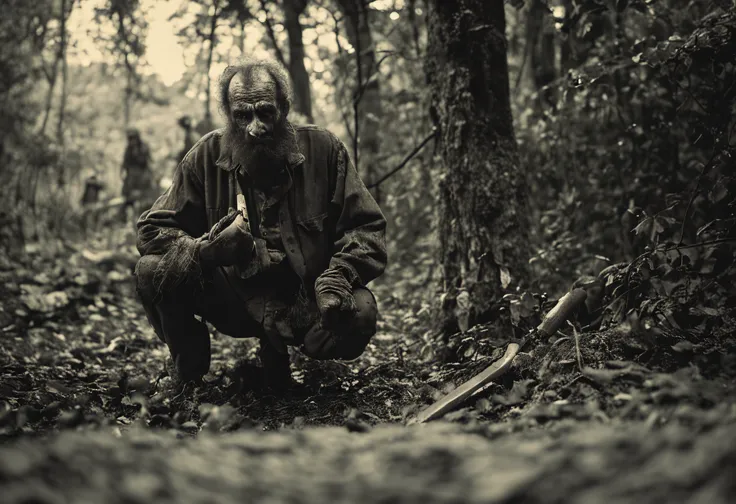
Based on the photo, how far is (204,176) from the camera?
153 inches

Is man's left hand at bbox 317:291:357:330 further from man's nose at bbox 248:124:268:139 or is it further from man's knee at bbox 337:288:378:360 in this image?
man's nose at bbox 248:124:268:139

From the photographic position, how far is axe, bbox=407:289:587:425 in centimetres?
304

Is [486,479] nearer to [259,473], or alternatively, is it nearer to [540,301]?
[259,473]

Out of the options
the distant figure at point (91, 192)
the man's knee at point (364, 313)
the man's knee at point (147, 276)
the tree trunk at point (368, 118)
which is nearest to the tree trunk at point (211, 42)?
the tree trunk at point (368, 118)

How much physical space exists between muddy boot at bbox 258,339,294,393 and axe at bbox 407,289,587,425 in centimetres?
111

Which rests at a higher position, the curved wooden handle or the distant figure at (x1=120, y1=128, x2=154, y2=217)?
the distant figure at (x1=120, y1=128, x2=154, y2=217)

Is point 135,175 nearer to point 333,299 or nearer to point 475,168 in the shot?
point 475,168

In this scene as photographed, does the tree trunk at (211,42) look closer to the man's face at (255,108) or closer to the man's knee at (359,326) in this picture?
the man's face at (255,108)

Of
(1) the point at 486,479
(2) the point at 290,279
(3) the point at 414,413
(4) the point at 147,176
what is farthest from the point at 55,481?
(4) the point at 147,176

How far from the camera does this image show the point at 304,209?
381 cm

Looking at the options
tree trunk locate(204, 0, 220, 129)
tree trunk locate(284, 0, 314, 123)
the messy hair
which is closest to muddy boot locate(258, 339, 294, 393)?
the messy hair

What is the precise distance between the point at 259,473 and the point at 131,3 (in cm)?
831

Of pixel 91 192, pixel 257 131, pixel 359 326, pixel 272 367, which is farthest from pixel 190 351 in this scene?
pixel 91 192

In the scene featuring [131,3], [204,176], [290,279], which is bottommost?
[290,279]
